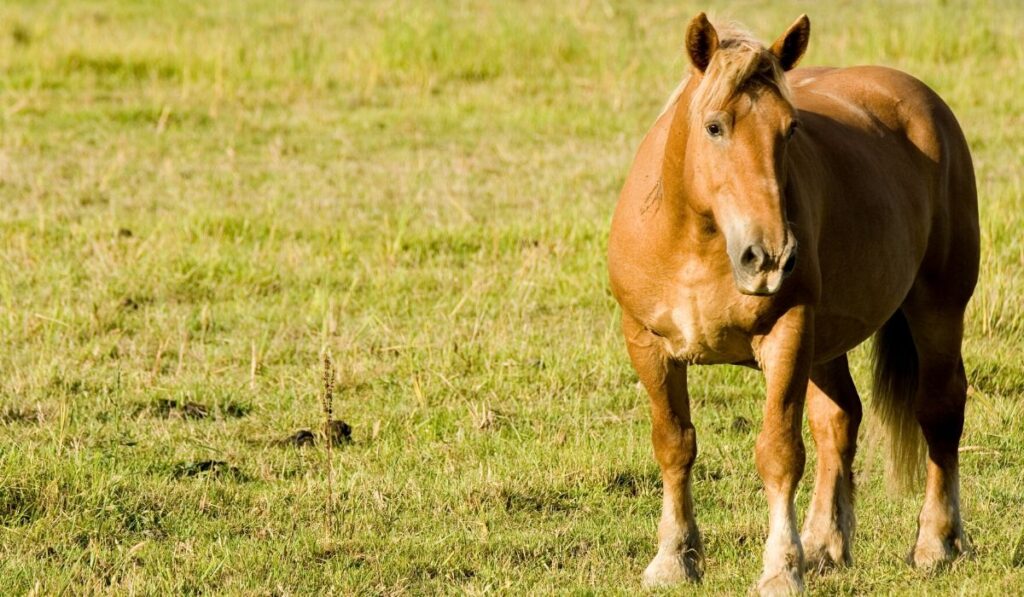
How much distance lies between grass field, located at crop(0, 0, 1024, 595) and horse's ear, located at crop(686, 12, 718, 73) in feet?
5.18

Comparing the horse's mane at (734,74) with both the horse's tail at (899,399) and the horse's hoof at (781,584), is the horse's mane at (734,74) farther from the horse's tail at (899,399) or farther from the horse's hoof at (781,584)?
the horse's tail at (899,399)

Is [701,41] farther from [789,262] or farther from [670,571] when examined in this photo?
[670,571]

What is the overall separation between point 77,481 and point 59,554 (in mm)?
477

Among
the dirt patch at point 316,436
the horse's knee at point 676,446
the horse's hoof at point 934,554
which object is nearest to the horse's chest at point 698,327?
the horse's knee at point 676,446

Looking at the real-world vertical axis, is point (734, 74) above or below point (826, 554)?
above

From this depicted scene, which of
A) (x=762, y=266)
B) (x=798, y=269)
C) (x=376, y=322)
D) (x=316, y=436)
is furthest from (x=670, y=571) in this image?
(x=376, y=322)

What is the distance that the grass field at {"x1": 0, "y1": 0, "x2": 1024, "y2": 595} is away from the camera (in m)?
4.66

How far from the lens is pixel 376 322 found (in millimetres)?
6988

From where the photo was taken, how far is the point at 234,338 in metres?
6.82

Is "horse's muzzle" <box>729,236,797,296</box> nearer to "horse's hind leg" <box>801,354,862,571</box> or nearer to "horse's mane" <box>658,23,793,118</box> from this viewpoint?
"horse's mane" <box>658,23,793,118</box>

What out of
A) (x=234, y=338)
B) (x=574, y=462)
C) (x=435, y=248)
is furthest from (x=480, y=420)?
(x=435, y=248)

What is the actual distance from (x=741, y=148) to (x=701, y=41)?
1.22 ft

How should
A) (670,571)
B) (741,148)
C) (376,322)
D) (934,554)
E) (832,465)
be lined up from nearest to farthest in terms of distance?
(741,148) < (670,571) < (934,554) < (832,465) < (376,322)

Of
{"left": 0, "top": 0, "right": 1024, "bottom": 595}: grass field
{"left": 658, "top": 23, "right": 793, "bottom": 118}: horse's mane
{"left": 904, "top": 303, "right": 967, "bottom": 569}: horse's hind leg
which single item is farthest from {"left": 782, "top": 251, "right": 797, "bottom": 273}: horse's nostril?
{"left": 904, "top": 303, "right": 967, "bottom": 569}: horse's hind leg
